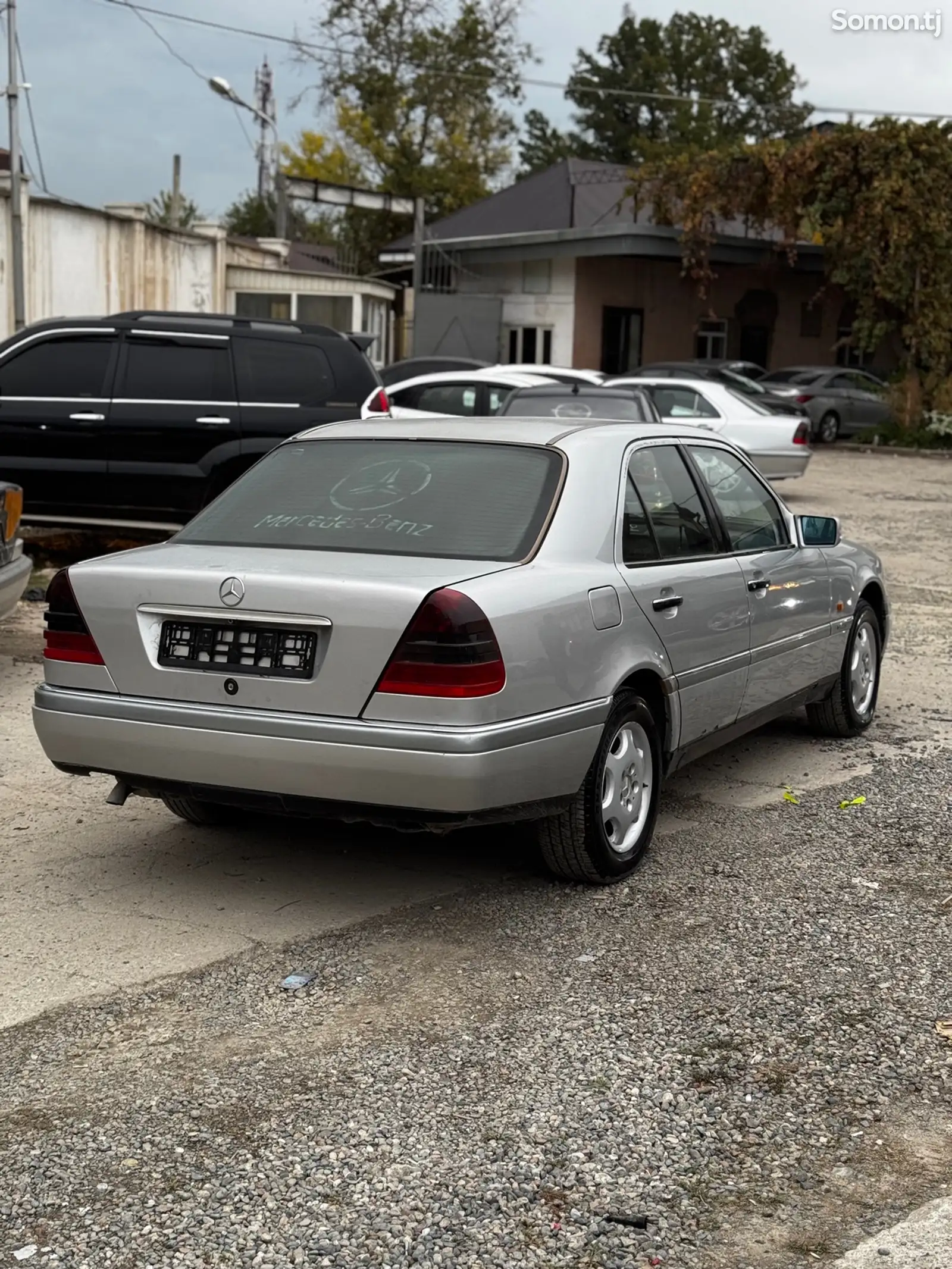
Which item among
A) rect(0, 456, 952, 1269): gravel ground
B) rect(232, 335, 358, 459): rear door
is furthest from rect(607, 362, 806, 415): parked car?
rect(0, 456, 952, 1269): gravel ground

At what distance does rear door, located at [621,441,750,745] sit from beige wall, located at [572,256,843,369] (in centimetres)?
3117

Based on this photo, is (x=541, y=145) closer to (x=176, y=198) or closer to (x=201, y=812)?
(x=176, y=198)

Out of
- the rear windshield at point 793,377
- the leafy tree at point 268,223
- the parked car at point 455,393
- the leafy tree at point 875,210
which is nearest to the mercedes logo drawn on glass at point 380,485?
the parked car at point 455,393

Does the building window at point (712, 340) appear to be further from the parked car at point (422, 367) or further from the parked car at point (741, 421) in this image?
the parked car at point (741, 421)

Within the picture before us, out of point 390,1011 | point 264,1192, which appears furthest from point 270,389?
point 264,1192

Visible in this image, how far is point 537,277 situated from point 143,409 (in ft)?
88.7

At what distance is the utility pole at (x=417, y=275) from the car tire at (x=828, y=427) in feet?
33.2

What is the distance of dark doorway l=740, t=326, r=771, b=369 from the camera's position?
136ft

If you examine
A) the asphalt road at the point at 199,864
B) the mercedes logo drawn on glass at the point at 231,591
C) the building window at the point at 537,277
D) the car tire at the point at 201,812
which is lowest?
the asphalt road at the point at 199,864

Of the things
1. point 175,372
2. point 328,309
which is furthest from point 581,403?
point 328,309

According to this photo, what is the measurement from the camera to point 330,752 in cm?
458

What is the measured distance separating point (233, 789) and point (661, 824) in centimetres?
197

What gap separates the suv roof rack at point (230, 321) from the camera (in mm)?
12008

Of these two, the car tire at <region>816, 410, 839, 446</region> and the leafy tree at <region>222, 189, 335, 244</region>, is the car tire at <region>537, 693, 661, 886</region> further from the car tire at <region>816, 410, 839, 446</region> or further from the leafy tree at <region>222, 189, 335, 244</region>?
the leafy tree at <region>222, 189, 335, 244</region>
